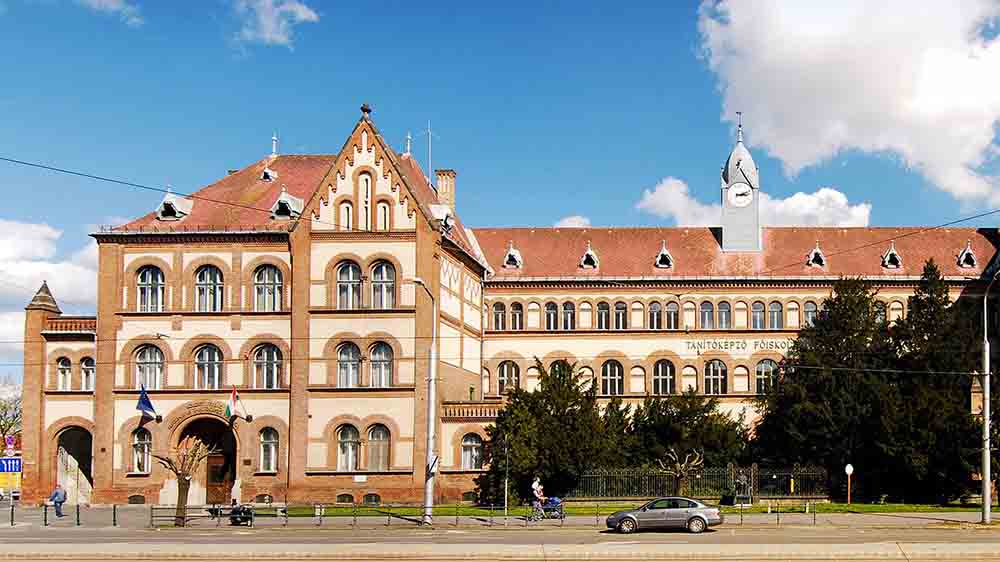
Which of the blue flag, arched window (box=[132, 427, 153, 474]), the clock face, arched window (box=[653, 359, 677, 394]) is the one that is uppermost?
the clock face

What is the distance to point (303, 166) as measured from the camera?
69.9 m

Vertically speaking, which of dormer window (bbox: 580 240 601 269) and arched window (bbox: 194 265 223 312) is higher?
dormer window (bbox: 580 240 601 269)

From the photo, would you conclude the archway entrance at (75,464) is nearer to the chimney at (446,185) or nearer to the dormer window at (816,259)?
the chimney at (446,185)

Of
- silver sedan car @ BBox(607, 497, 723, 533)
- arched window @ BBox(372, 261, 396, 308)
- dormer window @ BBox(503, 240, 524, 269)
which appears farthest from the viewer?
dormer window @ BBox(503, 240, 524, 269)

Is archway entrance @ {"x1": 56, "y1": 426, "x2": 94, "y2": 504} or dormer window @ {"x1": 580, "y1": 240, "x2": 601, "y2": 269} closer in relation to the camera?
archway entrance @ {"x1": 56, "y1": 426, "x2": 94, "y2": 504}

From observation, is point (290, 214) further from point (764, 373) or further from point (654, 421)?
point (764, 373)

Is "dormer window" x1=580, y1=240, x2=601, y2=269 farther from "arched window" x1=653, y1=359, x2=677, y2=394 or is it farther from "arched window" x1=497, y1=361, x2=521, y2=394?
"arched window" x1=497, y1=361, x2=521, y2=394

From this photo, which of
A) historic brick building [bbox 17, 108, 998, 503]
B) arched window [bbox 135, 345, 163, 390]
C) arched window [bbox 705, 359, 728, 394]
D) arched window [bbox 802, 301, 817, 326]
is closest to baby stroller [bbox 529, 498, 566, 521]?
historic brick building [bbox 17, 108, 998, 503]

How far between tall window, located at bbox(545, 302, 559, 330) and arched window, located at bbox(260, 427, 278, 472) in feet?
66.6

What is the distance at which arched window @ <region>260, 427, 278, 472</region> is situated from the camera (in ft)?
205

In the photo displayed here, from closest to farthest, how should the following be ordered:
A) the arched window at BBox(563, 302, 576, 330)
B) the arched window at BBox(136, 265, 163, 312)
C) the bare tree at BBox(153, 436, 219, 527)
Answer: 1. the bare tree at BBox(153, 436, 219, 527)
2. the arched window at BBox(136, 265, 163, 312)
3. the arched window at BBox(563, 302, 576, 330)

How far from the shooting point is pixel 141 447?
208ft

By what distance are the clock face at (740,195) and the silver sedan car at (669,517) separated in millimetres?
38951

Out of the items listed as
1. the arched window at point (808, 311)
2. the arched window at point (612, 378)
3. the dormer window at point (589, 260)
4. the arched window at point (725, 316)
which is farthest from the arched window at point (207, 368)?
the arched window at point (808, 311)
